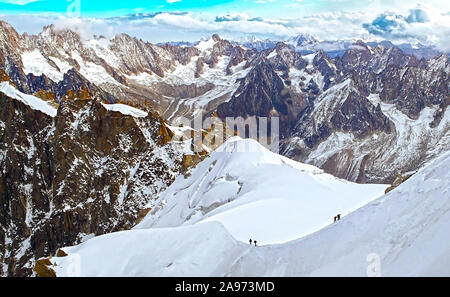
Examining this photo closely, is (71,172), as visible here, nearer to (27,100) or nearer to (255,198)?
(27,100)

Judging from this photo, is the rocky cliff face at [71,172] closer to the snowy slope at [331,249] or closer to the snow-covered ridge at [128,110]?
the snow-covered ridge at [128,110]

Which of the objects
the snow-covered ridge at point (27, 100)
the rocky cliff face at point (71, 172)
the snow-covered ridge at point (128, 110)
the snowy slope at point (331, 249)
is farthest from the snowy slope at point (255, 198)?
the snow-covered ridge at point (27, 100)

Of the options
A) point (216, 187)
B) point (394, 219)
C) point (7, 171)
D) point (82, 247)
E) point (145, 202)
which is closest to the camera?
point (394, 219)

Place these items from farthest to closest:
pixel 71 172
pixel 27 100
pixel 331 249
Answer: pixel 27 100 < pixel 71 172 < pixel 331 249

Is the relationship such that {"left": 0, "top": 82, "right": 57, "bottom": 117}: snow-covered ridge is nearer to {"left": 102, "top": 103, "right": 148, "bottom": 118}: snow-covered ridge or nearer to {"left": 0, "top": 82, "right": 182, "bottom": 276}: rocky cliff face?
{"left": 0, "top": 82, "right": 182, "bottom": 276}: rocky cliff face

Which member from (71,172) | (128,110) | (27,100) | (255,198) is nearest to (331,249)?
(255,198)
